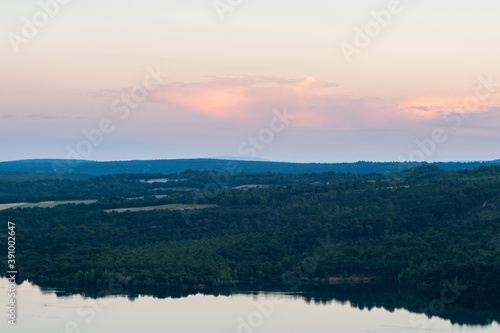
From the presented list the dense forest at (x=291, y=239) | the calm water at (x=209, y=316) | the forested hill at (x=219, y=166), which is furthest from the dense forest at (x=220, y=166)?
the calm water at (x=209, y=316)

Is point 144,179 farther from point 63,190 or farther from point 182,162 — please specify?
point 182,162

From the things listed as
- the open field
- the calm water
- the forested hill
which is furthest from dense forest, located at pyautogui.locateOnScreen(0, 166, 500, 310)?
the forested hill

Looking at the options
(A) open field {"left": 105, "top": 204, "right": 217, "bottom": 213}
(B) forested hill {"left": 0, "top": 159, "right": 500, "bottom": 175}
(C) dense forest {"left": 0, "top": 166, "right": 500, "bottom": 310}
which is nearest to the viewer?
(C) dense forest {"left": 0, "top": 166, "right": 500, "bottom": 310}

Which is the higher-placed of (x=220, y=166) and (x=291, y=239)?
(x=220, y=166)

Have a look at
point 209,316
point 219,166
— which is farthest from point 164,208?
point 219,166

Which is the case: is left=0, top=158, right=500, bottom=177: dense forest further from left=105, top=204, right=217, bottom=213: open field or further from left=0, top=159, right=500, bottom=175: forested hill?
left=105, top=204, right=217, bottom=213: open field

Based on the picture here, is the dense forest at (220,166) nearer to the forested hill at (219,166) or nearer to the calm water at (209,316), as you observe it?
the forested hill at (219,166)

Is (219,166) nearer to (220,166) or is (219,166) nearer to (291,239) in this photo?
(220,166)
